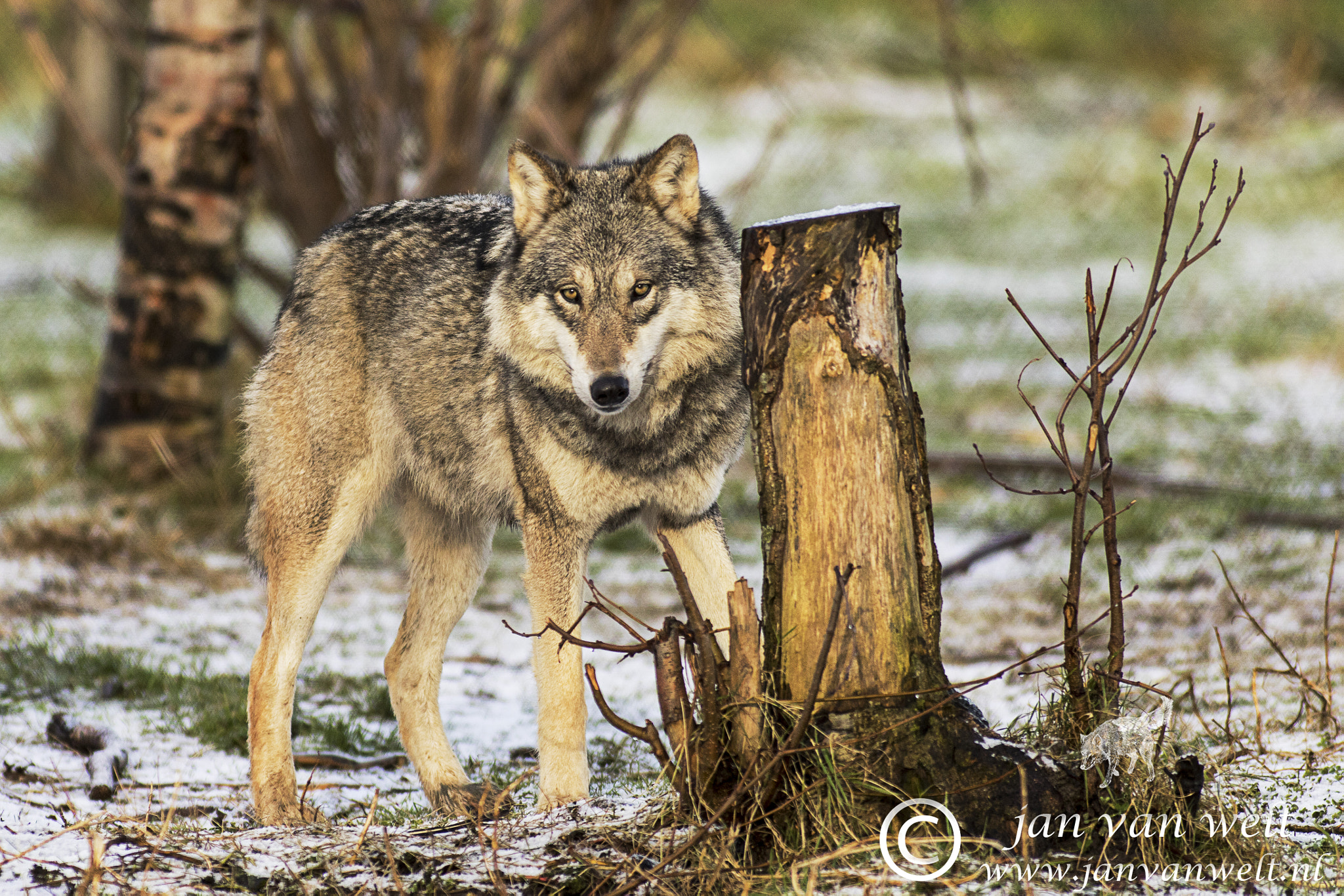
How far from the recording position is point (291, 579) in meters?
3.91

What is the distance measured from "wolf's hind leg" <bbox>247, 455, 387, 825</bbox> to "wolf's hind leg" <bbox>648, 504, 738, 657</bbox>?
1.03 meters

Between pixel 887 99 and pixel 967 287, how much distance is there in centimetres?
472

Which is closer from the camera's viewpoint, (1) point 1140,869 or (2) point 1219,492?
(1) point 1140,869

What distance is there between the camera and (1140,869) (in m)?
2.60

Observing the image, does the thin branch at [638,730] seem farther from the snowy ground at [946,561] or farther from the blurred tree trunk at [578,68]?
the blurred tree trunk at [578,68]

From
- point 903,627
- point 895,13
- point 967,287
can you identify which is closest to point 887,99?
point 895,13

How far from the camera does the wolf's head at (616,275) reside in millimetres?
3352

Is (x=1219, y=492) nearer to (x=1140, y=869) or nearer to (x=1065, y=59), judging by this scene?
(x=1140, y=869)

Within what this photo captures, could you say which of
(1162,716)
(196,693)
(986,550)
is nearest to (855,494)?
(1162,716)

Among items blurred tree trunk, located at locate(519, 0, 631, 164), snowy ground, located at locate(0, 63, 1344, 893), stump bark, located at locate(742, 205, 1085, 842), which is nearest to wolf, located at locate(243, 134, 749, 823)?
snowy ground, located at locate(0, 63, 1344, 893)

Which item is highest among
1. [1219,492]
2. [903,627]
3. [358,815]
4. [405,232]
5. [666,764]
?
[405,232]

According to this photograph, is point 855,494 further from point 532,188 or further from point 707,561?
point 532,188

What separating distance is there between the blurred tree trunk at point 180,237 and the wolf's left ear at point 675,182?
369 cm

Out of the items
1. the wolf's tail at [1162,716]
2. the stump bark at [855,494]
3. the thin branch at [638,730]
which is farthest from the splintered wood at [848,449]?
the wolf's tail at [1162,716]
